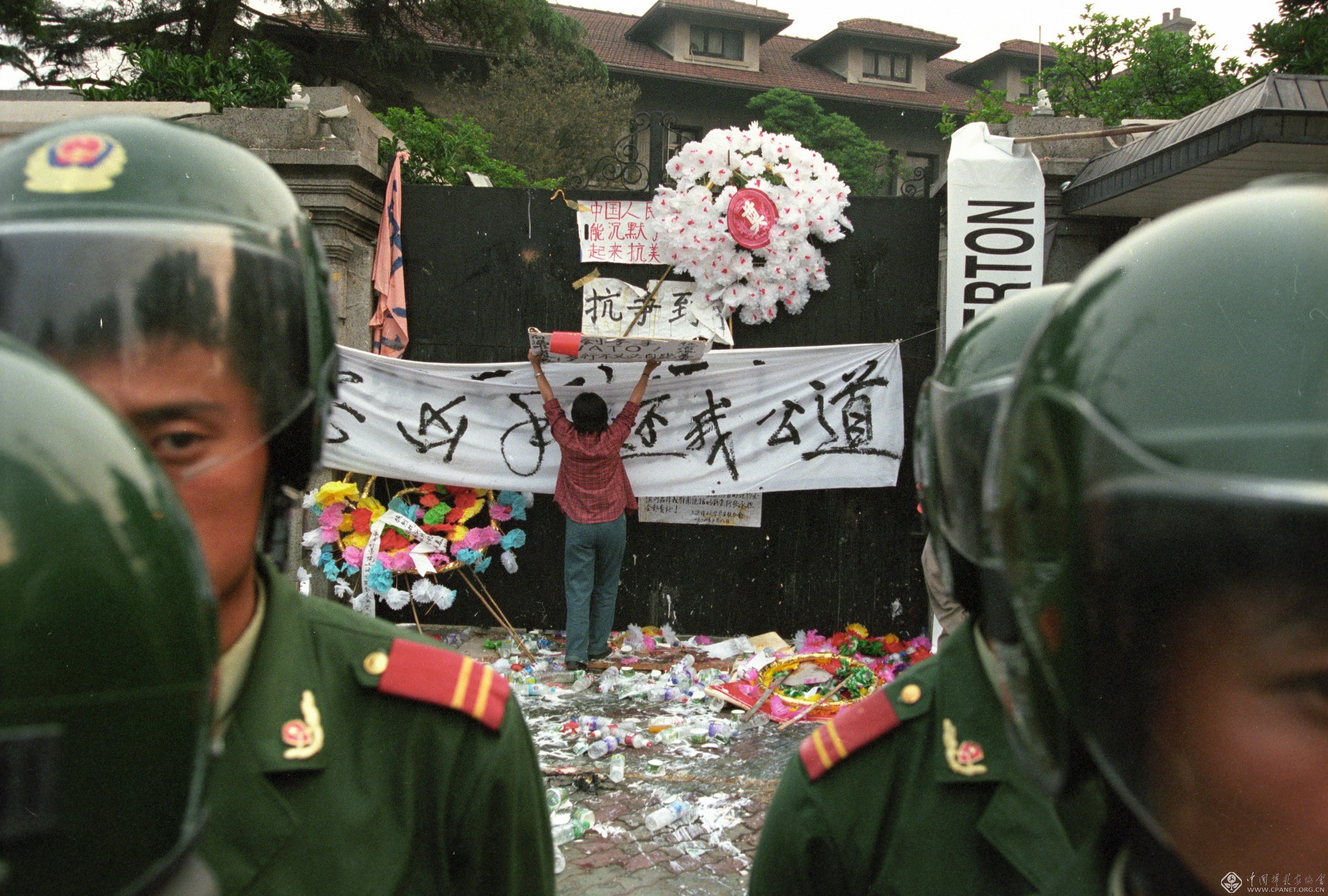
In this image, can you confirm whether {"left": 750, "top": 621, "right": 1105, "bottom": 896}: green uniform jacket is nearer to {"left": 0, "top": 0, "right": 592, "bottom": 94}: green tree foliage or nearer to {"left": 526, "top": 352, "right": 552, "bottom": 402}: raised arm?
{"left": 526, "top": 352, "right": 552, "bottom": 402}: raised arm

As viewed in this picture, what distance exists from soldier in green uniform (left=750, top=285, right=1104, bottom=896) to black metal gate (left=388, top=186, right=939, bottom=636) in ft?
17.4

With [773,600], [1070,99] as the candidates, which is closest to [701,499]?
[773,600]

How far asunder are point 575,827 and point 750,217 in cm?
389

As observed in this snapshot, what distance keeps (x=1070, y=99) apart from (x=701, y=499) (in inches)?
442

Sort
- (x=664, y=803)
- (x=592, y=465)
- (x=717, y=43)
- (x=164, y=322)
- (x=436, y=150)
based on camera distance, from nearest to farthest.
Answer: (x=164, y=322) < (x=664, y=803) < (x=592, y=465) < (x=436, y=150) < (x=717, y=43)

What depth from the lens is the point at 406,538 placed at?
6.86 m

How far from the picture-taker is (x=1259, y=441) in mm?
661

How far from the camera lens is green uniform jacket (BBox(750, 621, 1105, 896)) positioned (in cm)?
136

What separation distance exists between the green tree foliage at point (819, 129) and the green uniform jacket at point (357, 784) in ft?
68.5

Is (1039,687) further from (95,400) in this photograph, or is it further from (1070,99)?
(1070,99)

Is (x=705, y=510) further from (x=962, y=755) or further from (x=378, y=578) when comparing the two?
(x=962, y=755)

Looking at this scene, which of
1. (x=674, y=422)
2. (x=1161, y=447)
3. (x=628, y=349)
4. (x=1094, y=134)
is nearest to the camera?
(x=1161, y=447)

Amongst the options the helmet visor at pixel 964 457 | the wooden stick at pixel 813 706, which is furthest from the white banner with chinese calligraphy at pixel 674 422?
the helmet visor at pixel 964 457

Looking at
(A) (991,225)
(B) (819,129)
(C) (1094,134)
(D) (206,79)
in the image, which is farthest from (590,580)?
(B) (819,129)
